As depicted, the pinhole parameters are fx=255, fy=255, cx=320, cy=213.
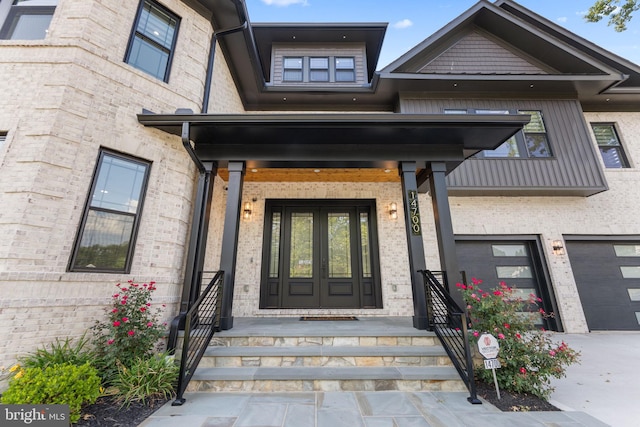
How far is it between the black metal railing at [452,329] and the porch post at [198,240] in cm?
350

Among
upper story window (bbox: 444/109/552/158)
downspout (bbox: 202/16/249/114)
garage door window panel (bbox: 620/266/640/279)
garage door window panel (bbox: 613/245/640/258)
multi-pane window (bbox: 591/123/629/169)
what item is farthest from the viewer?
multi-pane window (bbox: 591/123/629/169)

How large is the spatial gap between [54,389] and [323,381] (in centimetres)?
247

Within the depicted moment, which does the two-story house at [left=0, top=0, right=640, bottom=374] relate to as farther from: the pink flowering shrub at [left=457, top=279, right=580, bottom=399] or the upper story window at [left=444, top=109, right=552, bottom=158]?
the pink flowering shrub at [left=457, top=279, right=580, bottom=399]

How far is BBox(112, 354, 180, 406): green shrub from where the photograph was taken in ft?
8.64

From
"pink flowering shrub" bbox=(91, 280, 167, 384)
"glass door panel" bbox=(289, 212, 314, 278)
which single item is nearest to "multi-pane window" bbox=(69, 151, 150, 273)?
"pink flowering shrub" bbox=(91, 280, 167, 384)

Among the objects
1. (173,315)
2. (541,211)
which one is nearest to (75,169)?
(173,315)

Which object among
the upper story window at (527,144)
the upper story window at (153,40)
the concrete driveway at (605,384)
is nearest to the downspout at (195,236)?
the upper story window at (153,40)

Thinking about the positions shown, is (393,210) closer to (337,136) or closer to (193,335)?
(337,136)

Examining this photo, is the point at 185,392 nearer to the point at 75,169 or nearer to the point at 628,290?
the point at 75,169

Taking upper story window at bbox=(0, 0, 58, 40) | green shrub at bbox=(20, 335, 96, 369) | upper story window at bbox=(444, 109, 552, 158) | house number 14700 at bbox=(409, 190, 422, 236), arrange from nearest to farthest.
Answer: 1. green shrub at bbox=(20, 335, 96, 369)
2. upper story window at bbox=(0, 0, 58, 40)
3. house number 14700 at bbox=(409, 190, 422, 236)
4. upper story window at bbox=(444, 109, 552, 158)

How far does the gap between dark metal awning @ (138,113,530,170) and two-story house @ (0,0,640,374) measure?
3 cm

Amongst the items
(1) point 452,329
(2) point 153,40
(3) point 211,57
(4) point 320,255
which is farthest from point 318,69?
(1) point 452,329

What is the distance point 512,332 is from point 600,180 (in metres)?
5.75

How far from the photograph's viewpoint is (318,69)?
8266mm
